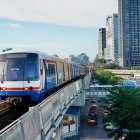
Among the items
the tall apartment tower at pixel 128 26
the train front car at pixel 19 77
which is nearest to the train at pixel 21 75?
the train front car at pixel 19 77

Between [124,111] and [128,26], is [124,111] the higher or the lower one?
the lower one

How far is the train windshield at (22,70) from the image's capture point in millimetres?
17547

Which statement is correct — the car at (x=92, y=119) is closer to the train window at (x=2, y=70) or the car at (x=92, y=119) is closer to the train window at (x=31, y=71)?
the train window at (x=31, y=71)

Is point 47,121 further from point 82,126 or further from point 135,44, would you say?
point 135,44

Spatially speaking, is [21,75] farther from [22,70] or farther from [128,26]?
[128,26]

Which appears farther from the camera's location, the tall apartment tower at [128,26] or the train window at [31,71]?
the tall apartment tower at [128,26]

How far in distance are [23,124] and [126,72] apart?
157365mm

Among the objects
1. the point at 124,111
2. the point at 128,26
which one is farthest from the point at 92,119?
the point at 128,26

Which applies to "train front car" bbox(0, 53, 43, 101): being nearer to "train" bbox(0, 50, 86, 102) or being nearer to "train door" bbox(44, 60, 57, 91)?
"train" bbox(0, 50, 86, 102)

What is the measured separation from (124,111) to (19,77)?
13.3m

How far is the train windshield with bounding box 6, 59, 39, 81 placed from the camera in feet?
57.6

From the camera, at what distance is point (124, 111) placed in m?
28.8

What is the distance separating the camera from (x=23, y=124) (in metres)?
8.90

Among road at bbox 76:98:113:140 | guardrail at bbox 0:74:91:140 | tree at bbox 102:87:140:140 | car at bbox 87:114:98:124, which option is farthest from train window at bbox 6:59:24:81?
car at bbox 87:114:98:124
